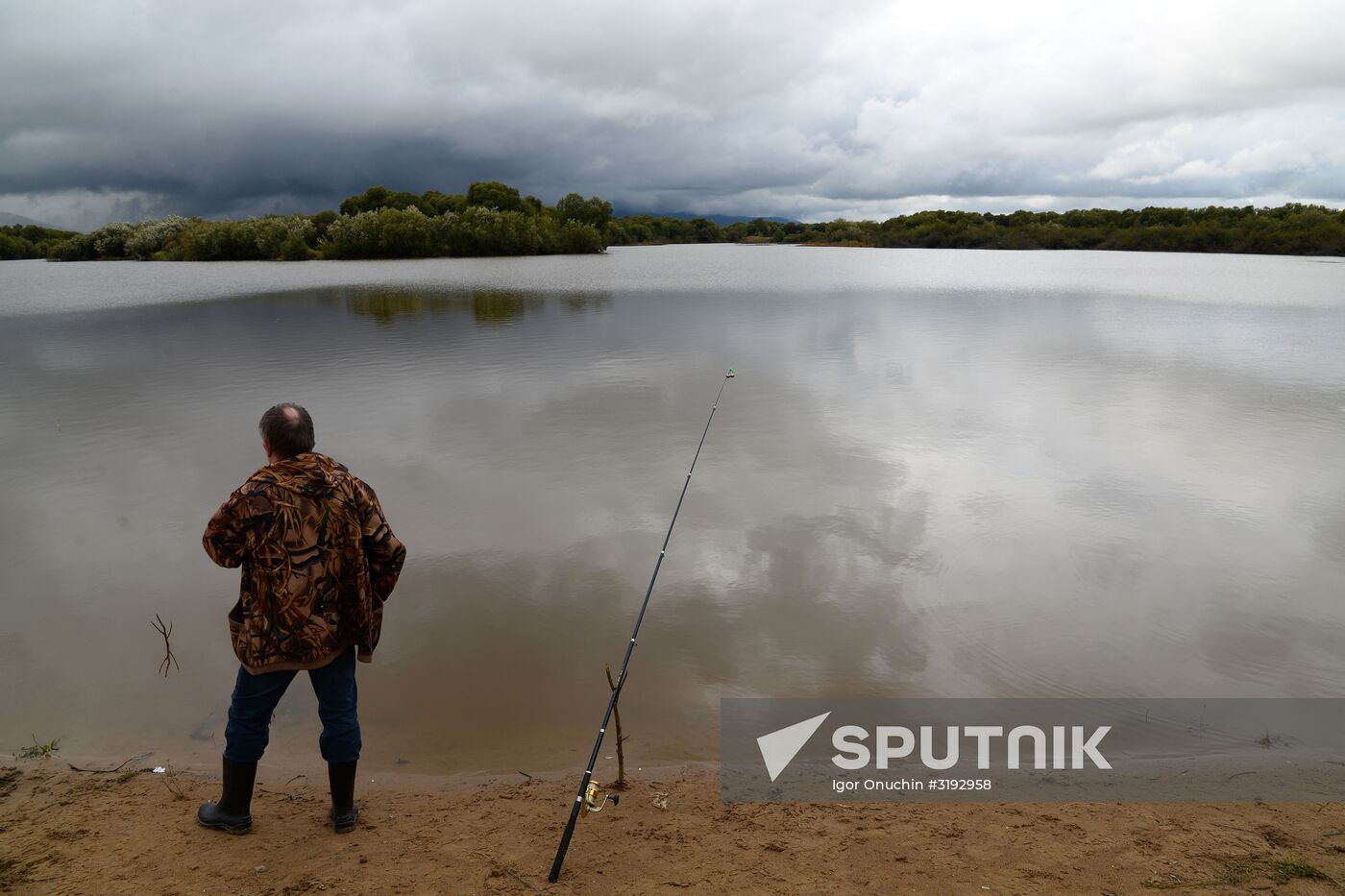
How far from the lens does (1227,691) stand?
4836 millimetres

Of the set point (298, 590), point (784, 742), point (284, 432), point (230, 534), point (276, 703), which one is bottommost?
point (784, 742)

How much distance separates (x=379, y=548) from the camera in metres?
3.43

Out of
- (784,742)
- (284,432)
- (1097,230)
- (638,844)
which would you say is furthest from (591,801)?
(1097,230)

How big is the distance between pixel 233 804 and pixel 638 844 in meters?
1.76

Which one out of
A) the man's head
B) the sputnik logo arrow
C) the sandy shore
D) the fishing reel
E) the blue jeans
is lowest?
the sputnik logo arrow

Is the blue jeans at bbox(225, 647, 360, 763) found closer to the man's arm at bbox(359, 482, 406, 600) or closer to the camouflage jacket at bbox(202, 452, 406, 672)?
the camouflage jacket at bbox(202, 452, 406, 672)

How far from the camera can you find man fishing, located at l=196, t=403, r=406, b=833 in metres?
3.18

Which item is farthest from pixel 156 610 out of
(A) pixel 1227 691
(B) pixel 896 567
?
(A) pixel 1227 691

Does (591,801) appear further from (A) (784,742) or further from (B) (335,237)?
(B) (335,237)

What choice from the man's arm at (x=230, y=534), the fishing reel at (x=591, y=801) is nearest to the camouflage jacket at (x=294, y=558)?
the man's arm at (x=230, y=534)

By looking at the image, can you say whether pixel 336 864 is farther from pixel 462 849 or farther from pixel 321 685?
pixel 321 685

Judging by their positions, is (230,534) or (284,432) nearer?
(230,534)

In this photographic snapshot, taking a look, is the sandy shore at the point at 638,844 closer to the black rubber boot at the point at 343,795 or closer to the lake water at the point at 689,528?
the black rubber boot at the point at 343,795

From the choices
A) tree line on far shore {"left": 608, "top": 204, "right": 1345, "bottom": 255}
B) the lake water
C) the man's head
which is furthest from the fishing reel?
tree line on far shore {"left": 608, "top": 204, "right": 1345, "bottom": 255}
